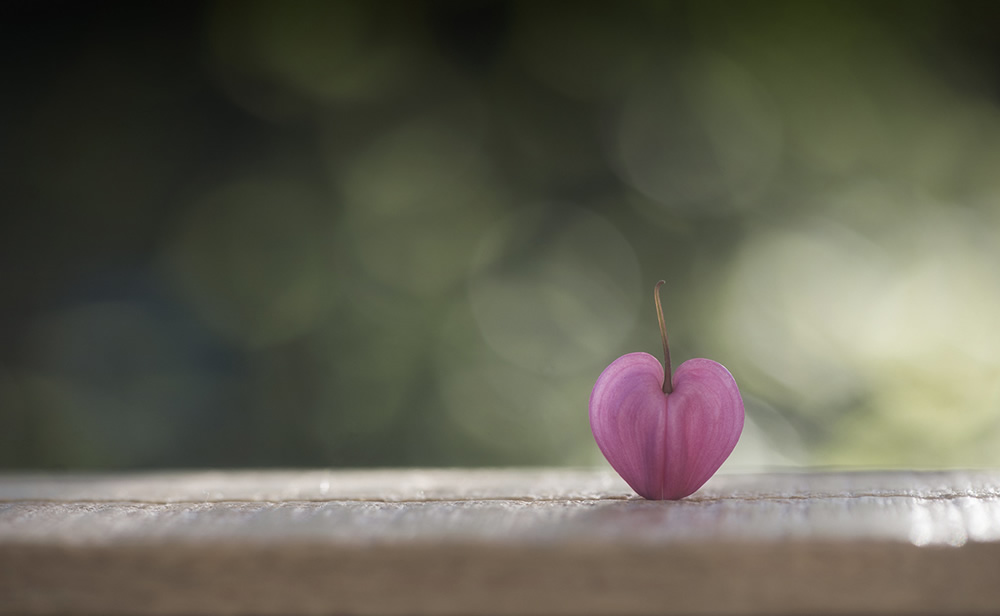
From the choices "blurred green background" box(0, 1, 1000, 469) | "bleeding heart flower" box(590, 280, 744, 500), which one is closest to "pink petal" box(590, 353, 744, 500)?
"bleeding heart flower" box(590, 280, 744, 500)

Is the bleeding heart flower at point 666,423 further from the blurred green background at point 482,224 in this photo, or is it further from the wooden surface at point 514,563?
the blurred green background at point 482,224

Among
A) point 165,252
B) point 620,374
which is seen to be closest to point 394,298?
point 165,252

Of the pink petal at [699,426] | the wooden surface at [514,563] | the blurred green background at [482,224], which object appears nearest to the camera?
the wooden surface at [514,563]

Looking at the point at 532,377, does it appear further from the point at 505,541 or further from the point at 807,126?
the point at 505,541

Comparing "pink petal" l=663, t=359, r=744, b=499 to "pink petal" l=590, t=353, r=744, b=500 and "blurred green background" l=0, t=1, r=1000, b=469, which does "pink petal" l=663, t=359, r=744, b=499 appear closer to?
"pink petal" l=590, t=353, r=744, b=500

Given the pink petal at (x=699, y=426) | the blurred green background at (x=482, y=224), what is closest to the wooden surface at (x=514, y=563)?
the pink petal at (x=699, y=426)

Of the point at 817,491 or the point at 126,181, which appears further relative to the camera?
the point at 126,181
